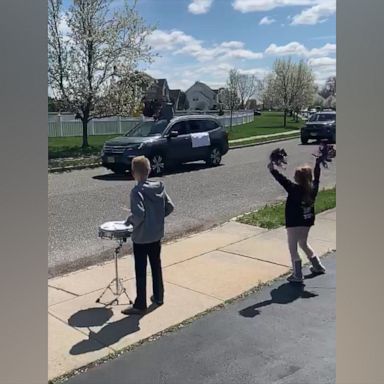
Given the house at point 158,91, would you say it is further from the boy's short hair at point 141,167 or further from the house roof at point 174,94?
the boy's short hair at point 141,167

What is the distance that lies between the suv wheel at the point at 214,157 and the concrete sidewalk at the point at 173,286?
6.84 m

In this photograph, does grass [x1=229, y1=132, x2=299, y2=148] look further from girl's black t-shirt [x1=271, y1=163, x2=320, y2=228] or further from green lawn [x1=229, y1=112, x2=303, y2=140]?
girl's black t-shirt [x1=271, y1=163, x2=320, y2=228]

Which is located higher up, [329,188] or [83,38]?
[83,38]

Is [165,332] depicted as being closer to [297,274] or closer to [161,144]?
[297,274]

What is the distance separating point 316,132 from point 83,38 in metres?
7.85

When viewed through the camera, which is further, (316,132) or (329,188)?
(316,132)

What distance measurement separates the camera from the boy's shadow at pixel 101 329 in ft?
11.5

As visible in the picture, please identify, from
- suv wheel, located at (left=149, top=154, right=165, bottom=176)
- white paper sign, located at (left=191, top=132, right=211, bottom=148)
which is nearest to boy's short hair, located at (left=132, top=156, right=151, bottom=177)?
suv wheel, located at (left=149, top=154, right=165, bottom=176)

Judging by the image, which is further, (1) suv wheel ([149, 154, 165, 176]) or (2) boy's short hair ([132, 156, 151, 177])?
(1) suv wheel ([149, 154, 165, 176])

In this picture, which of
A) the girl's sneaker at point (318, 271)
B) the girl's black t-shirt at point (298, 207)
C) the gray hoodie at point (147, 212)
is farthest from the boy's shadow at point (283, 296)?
the gray hoodie at point (147, 212)

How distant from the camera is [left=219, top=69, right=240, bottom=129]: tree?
72.0ft
